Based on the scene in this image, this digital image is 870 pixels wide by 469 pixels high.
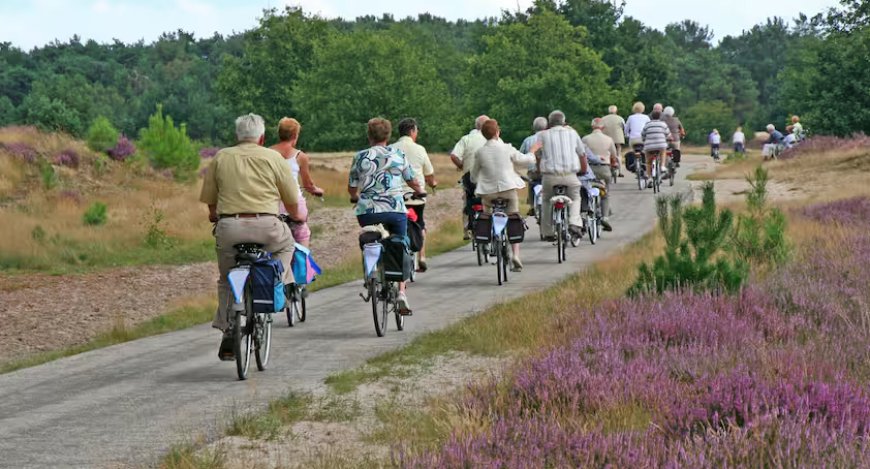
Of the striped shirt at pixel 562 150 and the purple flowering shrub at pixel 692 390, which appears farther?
the striped shirt at pixel 562 150

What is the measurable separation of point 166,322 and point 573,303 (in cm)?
609

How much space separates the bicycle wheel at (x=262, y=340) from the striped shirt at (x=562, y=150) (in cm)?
851

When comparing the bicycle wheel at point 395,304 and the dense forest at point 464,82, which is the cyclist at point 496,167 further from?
the dense forest at point 464,82

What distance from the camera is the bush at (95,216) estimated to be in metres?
26.8

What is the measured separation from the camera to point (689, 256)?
10703 millimetres

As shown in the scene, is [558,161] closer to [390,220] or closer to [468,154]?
[468,154]

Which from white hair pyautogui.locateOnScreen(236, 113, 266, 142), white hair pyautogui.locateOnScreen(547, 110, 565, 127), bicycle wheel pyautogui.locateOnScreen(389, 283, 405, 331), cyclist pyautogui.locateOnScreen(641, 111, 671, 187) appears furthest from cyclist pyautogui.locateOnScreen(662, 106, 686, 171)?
white hair pyautogui.locateOnScreen(236, 113, 266, 142)

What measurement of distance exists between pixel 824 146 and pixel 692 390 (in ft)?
113

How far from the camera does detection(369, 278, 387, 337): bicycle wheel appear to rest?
11.3 metres

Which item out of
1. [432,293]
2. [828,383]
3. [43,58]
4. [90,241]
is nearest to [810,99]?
[90,241]

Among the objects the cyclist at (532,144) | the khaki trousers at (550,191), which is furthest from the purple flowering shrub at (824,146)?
the khaki trousers at (550,191)

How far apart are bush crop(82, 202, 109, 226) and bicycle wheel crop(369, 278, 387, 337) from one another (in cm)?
1678

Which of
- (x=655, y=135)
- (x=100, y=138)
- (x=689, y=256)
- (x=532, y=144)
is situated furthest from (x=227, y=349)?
(x=100, y=138)

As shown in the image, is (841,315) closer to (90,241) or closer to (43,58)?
(90,241)
